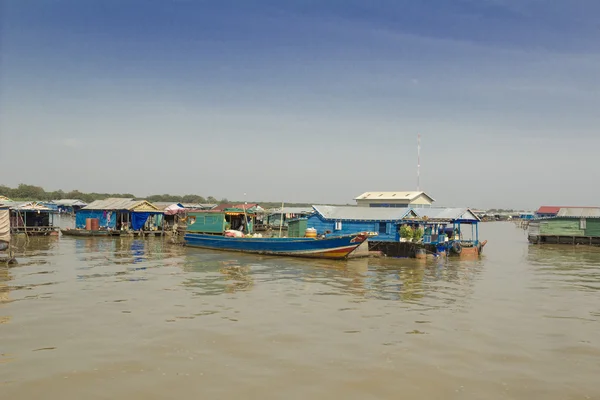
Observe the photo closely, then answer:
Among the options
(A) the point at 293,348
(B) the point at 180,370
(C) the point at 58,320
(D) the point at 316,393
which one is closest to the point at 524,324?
(A) the point at 293,348

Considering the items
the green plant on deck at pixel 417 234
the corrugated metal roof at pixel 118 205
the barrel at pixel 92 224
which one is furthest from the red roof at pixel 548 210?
the barrel at pixel 92 224

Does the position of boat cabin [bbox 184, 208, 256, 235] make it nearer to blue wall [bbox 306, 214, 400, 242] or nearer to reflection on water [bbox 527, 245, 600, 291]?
blue wall [bbox 306, 214, 400, 242]

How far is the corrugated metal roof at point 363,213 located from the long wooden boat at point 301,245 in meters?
4.51

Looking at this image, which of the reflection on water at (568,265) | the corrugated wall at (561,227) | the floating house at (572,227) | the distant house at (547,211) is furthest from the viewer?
the distant house at (547,211)

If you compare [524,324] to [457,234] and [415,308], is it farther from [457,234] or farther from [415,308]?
[457,234]

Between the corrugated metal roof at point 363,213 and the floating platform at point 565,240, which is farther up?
the corrugated metal roof at point 363,213

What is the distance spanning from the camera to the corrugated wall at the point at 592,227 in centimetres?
4428

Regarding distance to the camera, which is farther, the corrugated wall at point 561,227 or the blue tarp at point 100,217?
the blue tarp at point 100,217

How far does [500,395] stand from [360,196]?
5355cm

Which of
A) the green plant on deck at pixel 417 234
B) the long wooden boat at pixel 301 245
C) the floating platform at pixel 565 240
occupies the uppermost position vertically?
the green plant on deck at pixel 417 234

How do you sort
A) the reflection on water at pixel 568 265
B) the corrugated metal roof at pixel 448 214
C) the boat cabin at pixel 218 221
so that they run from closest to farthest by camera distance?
the reflection on water at pixel 568 265
the corrugated metal roof at pixel 448 214
the boat cabin at pixel 218 221

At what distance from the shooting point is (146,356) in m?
11.5

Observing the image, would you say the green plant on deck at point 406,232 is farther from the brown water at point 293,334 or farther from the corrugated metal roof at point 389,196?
the corrugated metal roof at point 389,196

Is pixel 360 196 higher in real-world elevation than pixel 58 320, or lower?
higher
